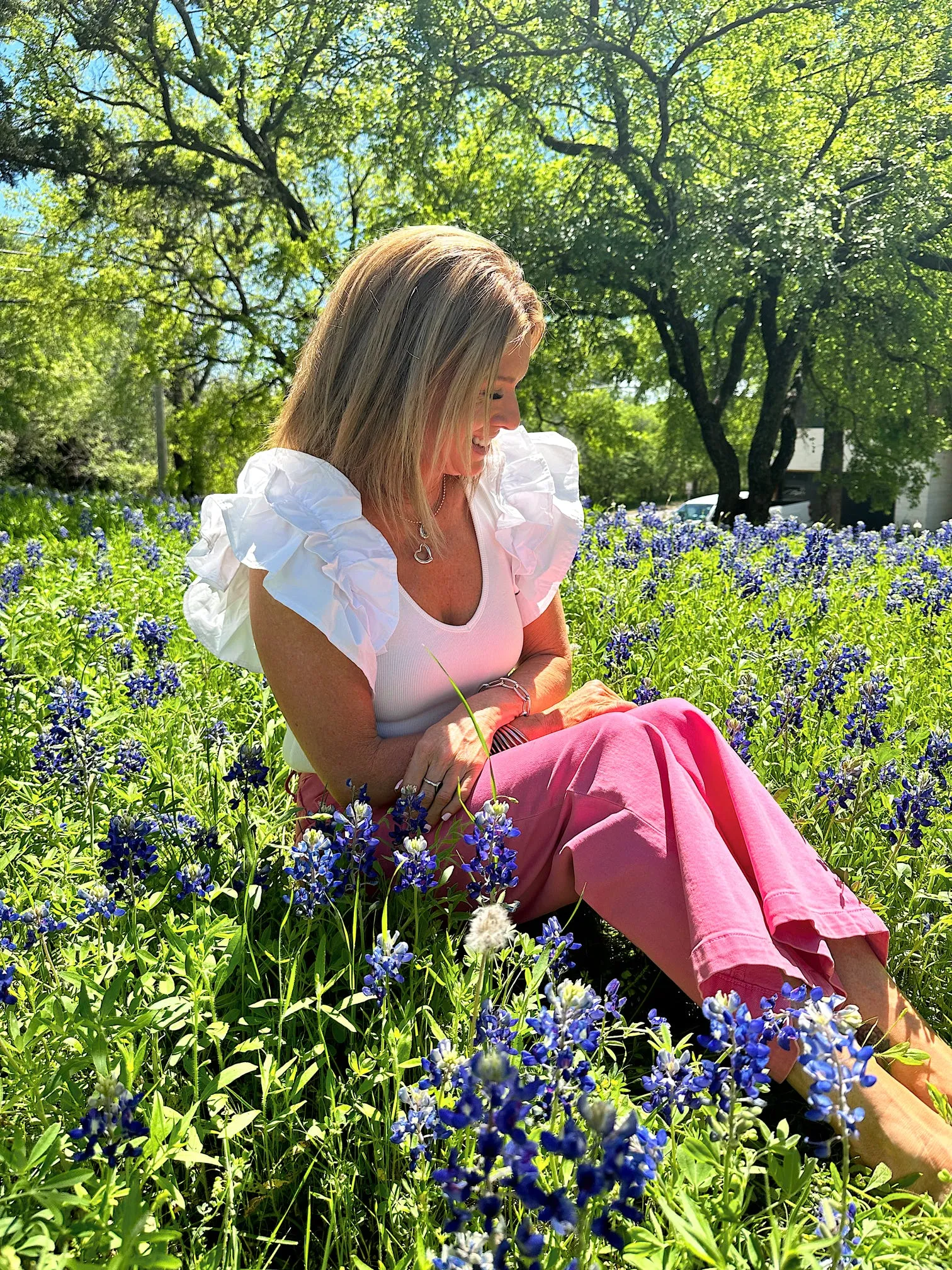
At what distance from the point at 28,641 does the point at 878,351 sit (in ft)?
54.4

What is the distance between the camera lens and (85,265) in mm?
19641

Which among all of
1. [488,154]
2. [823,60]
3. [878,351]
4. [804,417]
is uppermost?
[823,60]

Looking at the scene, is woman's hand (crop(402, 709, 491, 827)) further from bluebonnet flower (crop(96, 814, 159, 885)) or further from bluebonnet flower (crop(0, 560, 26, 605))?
bluebonnet flower (crop(0, 560, 26, 605))

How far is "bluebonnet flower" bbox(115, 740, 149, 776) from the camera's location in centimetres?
250

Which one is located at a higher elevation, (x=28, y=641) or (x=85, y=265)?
(x=85, y=265)

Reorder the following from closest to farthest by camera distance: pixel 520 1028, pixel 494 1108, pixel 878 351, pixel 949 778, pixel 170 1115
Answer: pixel 494 1108 → pixel 170 1115 → pixel 520 1028 → pixel 949 778 → pixel 878 351

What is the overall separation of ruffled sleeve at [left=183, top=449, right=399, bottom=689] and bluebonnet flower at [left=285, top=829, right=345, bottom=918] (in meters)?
0.49

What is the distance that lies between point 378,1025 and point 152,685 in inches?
63.7

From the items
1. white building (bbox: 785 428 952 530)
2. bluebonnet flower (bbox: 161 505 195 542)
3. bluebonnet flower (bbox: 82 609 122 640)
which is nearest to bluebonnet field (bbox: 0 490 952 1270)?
bluebonnet flower (bbox: 82 609 122 640)

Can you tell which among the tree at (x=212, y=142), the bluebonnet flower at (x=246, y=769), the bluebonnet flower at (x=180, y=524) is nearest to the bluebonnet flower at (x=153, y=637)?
the bluebonnet flower at (x=246, y=769)

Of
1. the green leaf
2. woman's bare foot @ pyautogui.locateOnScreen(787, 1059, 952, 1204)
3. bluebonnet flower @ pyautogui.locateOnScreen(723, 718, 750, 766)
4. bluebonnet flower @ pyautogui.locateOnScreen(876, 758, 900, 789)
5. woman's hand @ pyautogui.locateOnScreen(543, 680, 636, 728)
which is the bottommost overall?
woman's bare foot @ pyautogui.locateOnScreen(787, 1059, 952, 1204)

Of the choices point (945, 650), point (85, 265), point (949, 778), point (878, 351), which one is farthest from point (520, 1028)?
point (85, 265)

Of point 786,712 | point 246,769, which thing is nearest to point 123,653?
point 246,769

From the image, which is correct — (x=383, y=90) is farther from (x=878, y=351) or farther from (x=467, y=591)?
(x=467, y=591)
